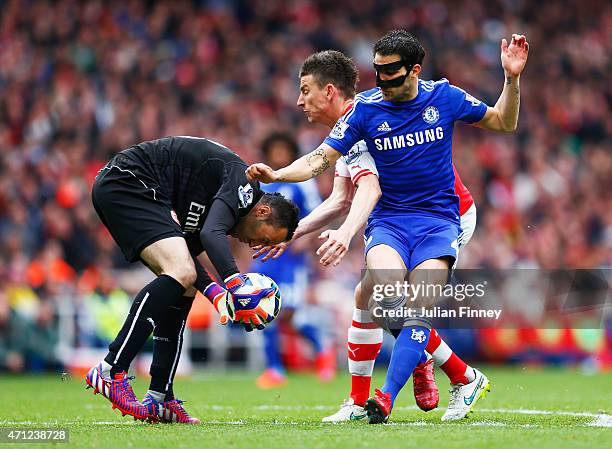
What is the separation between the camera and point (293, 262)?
39.7 ft

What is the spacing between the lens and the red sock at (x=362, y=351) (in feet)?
23.8

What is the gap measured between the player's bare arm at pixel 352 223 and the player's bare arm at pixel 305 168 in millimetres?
274

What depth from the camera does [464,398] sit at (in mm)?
7113

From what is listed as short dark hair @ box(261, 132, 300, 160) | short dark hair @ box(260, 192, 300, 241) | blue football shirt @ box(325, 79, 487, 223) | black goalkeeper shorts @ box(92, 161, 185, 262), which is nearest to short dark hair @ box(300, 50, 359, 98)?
blue football shirt @ box(325, 79, 487, 223)

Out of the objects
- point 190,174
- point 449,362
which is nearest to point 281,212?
point 190,174

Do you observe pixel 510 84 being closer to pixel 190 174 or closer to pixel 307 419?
pixel 190 174

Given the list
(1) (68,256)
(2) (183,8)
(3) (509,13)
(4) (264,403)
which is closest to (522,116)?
(3) (509,13)

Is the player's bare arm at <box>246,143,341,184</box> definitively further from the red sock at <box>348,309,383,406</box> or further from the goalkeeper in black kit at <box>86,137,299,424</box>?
the red sock at <box>348,309,383,406</box>

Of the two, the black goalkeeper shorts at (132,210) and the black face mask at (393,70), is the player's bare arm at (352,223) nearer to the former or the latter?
the black face mask at (393,70)

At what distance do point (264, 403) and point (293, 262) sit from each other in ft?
11.4

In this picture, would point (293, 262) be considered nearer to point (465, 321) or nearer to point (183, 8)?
point (465, 321)

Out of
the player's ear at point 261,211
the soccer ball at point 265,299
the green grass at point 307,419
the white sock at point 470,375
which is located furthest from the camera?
the white sock at point 470,375

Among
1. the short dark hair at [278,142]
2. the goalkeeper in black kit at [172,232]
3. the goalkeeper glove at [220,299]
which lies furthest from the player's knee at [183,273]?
the short dark hair at [278,142]

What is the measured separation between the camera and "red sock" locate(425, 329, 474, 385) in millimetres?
7141
